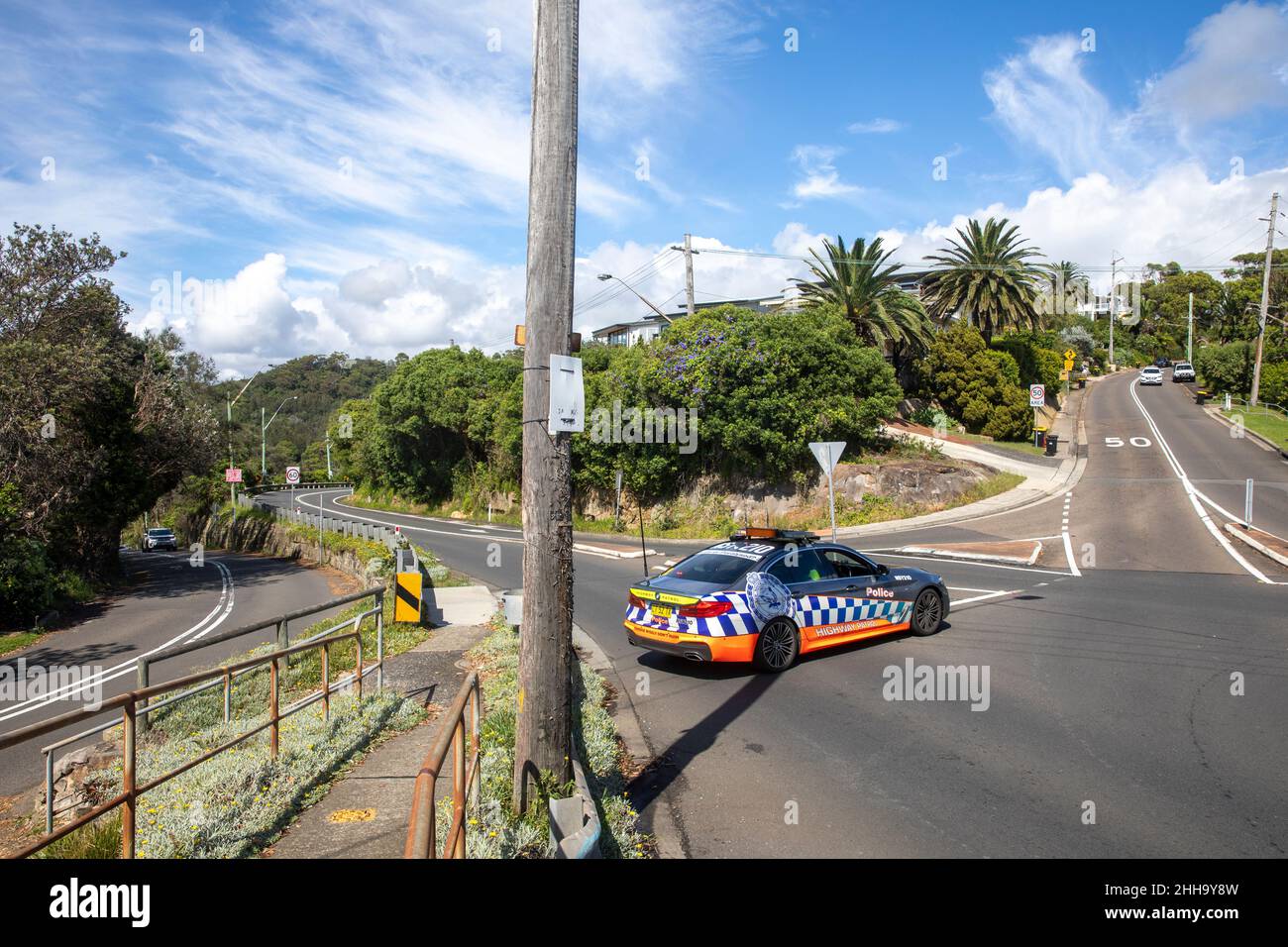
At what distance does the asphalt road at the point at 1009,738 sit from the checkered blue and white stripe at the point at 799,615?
476mm

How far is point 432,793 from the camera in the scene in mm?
3029

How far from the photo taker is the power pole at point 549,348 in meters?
5.16

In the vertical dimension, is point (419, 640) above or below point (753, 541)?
below

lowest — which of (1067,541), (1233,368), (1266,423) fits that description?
(1067,541)

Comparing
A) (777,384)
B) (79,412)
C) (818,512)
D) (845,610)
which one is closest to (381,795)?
(845,610)

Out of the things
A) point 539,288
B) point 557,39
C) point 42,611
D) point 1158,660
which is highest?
point 557,39

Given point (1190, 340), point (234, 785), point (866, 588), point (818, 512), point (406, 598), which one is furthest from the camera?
point (1190, 340)

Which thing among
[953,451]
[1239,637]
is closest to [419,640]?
[1239,637]

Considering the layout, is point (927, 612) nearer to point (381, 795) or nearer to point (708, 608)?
point (708, 608)

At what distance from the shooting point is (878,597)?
10.9 m

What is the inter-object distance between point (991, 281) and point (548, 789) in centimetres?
4351

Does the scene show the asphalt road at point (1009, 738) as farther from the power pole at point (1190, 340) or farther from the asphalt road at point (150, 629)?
the power pole at point (1190, 340)
